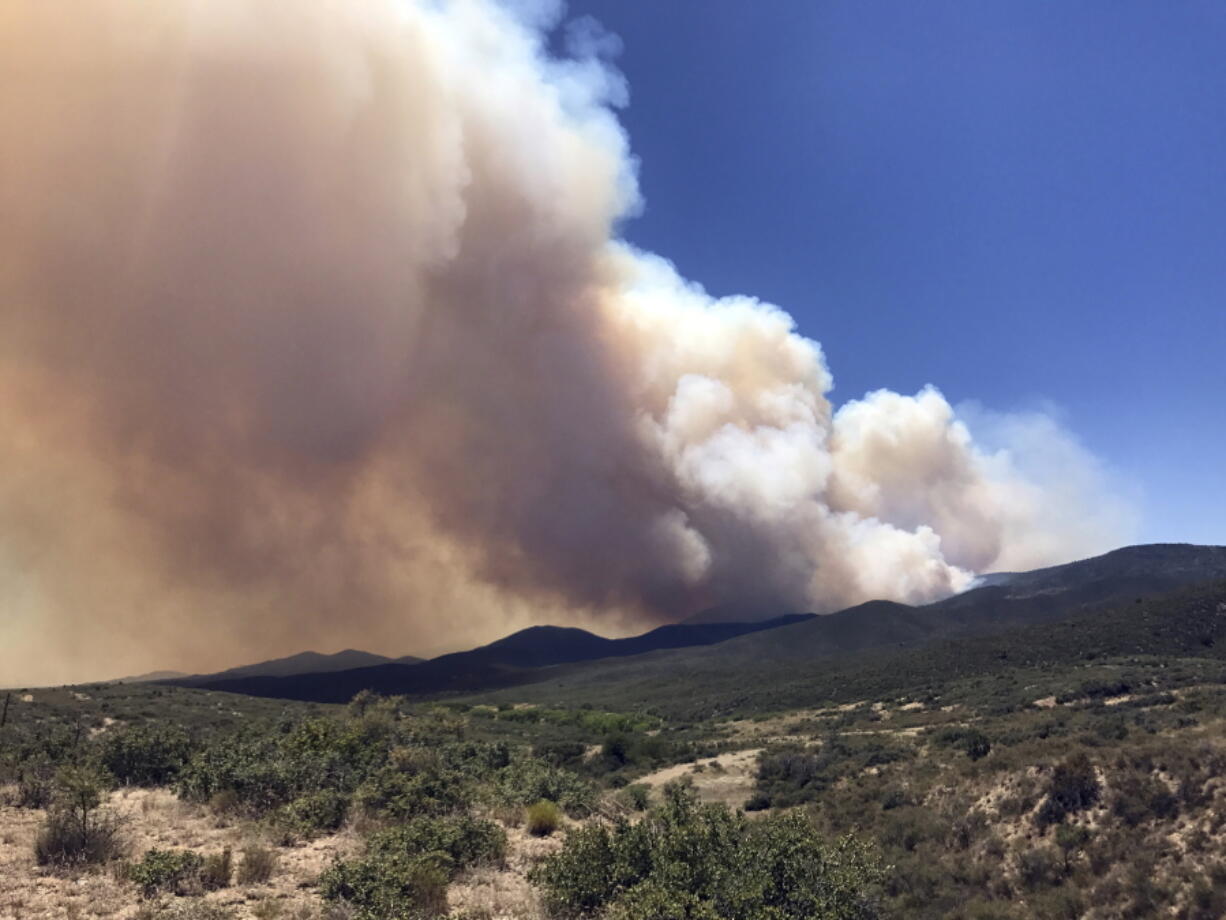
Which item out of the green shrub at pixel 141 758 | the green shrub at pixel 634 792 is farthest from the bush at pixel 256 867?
the green shrub at pixel 634 792

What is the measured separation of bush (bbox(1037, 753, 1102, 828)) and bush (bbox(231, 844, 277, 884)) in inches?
1119

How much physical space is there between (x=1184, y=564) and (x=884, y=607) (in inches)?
2795

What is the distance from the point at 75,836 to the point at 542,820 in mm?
11281

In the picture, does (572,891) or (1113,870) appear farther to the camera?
(1113,870)

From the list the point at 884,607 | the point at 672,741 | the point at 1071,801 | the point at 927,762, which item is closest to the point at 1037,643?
the point at 672,741

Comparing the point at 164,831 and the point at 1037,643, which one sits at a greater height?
the point at 164,831

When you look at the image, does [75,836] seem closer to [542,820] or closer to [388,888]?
[388,888]

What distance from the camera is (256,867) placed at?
553 inches

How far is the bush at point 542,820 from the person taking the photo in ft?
64.8

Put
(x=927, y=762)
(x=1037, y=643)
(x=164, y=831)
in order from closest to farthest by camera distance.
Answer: (x=164, y=831) < (x=927, y=762) < (x=1037, y=643)

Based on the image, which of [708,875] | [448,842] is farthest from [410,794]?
[708,875]

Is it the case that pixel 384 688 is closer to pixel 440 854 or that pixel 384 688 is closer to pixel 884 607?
pixel 884 607

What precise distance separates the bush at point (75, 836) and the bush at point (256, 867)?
9.77 feet

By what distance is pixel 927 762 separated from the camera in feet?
124
